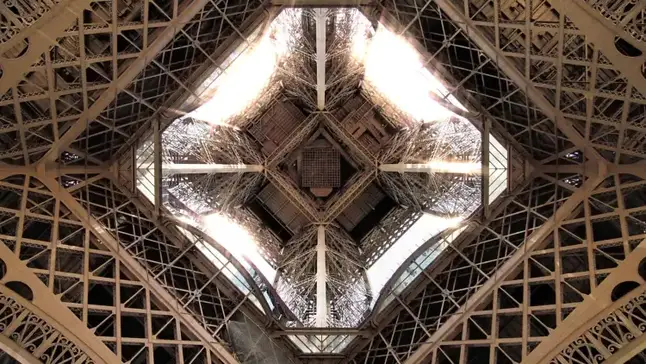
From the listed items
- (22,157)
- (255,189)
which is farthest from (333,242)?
(22,157)

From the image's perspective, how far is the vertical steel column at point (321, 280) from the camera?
1386 centimetres

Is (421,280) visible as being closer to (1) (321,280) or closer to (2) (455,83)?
(1) (321,280)

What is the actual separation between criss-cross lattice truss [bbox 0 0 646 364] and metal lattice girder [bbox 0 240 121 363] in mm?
37

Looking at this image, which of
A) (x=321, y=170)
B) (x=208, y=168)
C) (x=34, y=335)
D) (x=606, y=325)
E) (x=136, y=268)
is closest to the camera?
(x=606, y=325)

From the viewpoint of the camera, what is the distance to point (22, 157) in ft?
38.3

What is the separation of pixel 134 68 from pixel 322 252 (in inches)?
281

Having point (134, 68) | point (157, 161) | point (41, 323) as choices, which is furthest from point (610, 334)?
point (41, 323)

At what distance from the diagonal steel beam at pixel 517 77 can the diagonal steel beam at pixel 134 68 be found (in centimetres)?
445

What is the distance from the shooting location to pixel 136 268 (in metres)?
12.1

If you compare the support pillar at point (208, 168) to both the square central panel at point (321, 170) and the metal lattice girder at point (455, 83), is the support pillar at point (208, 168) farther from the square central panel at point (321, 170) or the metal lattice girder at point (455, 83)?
the metal lattice girder at point (455, 83)

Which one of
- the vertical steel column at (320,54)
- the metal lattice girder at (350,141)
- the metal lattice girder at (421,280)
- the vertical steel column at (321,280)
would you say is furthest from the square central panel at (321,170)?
the metal lattice girder at (421,280)

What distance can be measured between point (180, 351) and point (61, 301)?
2.36 meters

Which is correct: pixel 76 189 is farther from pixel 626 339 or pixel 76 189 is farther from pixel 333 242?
pixel 626 339

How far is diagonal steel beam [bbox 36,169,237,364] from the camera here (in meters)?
11.9
